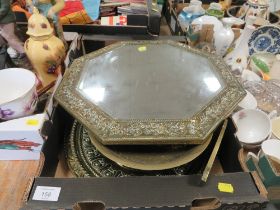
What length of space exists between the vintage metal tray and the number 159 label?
0.15 meters

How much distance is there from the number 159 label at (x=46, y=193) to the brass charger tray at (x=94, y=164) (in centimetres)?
12

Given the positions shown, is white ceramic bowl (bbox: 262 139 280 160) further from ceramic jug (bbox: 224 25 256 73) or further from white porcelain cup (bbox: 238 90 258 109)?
ceramic jug (bbox: 224 25 256 73)

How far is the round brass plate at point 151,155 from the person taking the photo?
0.58m

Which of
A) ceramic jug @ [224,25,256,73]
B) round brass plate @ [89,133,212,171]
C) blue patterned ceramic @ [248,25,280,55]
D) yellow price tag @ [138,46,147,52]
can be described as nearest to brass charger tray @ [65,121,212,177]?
round brass plate @ [89,133,212,171]

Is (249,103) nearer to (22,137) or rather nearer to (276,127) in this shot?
(276,127)

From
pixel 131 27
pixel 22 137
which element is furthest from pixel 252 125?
pixel 22 137

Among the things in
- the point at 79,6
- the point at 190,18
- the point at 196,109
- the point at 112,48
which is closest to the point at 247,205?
the point at 196,109

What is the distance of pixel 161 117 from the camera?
552mm

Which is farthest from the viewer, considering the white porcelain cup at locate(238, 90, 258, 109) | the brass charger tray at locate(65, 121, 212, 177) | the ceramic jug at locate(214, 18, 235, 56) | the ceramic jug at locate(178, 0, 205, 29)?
the ceramic jug at locate(178, 0, 205, 29)

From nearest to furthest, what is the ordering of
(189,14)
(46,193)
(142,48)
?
1. (46,193)
2. (142,48)
3. (189,14)

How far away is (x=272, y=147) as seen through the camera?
76 centimetres

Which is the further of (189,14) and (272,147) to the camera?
(189,14)

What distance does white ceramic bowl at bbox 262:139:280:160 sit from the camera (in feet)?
2.41

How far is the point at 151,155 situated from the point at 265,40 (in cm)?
85
